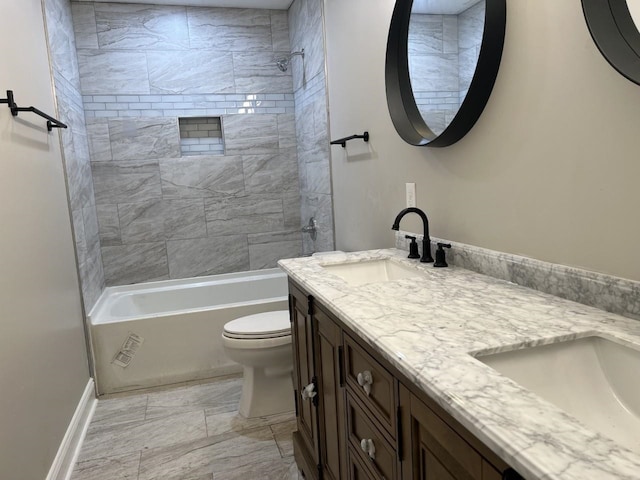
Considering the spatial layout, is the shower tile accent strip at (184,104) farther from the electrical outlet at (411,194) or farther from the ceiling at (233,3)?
the electrical outlet at (411,194)

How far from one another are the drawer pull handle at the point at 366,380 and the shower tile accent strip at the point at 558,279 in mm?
543

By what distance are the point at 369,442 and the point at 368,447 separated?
0.7 inches

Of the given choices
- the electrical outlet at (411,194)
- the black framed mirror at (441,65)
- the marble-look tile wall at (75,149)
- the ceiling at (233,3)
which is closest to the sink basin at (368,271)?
the electrical outlet at (411,194)

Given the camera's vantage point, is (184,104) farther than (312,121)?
Yes

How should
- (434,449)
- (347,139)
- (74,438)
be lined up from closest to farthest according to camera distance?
1. (434,449)
2. (74,438)
3. (347,139)

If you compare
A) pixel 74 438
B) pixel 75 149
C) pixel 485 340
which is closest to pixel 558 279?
pixel 485 340

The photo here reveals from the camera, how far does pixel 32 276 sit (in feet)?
6.25

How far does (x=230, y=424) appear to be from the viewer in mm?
2424

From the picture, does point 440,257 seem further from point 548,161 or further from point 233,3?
point 233,3

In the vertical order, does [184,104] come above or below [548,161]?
above

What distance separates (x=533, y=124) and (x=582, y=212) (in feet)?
0.94

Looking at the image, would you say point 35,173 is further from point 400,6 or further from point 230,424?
point 400,6

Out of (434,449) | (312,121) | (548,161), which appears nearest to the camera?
(434,449)

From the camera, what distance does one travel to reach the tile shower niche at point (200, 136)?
373 cm
